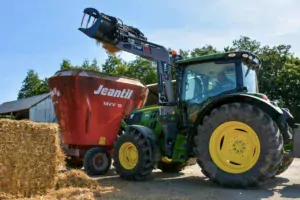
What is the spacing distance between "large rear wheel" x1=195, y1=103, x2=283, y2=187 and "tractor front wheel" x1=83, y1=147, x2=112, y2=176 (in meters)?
2.96

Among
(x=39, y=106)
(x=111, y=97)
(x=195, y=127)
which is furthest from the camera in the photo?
(x=39, y=106)

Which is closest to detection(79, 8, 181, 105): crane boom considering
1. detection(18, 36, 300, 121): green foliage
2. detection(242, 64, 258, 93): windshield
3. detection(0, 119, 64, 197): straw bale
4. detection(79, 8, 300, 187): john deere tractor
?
detection(79, 8, 300, 187): john deere tractor

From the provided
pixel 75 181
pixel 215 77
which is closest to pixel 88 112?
pixel 75 181

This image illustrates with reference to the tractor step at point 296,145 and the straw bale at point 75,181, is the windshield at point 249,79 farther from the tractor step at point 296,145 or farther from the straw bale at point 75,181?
the straw bale at point 75,181

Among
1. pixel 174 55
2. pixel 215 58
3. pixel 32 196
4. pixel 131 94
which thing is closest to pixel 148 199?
pixel 32 196

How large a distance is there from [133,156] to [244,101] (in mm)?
2636

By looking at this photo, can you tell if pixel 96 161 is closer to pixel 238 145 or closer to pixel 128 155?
pixel 128 155

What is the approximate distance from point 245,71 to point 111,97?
12.2ft

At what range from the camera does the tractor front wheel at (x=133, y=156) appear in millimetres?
7359

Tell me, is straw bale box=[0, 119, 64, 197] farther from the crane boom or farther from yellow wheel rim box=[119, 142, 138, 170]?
the crane boom

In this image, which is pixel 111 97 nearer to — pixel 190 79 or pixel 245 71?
pixel 190 79

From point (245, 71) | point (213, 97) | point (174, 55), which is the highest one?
point (174, 55)

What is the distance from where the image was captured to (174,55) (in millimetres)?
8672

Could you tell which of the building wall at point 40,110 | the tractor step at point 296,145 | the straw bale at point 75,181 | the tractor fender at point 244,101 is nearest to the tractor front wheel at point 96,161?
the straw bale at point 75,181
